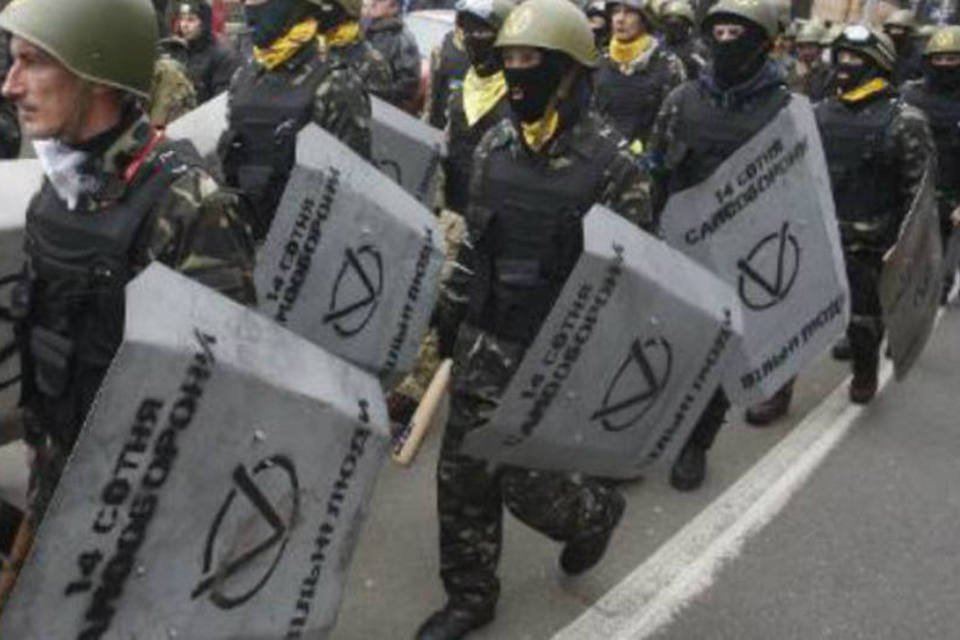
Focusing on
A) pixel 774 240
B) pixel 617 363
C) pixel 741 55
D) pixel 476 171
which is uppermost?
pixel 741 55

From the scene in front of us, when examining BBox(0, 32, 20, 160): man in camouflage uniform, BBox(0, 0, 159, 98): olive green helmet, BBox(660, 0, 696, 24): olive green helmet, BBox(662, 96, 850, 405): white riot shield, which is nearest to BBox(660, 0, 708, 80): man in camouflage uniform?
BBox(660, 0, 696, 24): olive green helmet

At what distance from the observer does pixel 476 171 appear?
397 cm

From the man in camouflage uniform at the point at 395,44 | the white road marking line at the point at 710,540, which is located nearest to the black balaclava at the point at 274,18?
the white road marking line at the point at 710,540

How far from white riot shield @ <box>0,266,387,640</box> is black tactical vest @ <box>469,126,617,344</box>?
4.19ft

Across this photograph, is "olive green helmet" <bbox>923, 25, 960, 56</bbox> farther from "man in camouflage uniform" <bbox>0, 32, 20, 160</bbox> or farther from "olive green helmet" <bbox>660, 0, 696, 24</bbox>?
"man in camouflage uniform" <bbox>0, 32, 20, 160</bbox>

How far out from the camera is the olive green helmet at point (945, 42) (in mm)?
7961

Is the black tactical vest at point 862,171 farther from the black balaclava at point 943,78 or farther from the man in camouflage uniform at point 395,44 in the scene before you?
the man in camouflage uniform at point 395,44

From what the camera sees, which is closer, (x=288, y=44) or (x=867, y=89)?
(x=288, y=44)

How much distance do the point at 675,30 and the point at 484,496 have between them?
22.5ft

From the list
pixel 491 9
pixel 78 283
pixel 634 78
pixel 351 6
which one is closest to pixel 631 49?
pixel 634 78

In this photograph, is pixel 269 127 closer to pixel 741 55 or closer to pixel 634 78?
pixel 741 55

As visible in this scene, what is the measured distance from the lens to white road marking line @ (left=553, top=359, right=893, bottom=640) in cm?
425

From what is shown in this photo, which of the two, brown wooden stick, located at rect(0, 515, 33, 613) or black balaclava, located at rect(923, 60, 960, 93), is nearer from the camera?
brown wooden stick, located at rect(0, 515, 33, 613)

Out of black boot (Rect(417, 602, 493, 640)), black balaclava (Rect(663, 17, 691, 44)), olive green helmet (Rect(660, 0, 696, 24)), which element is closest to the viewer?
black boot (Rect(417, 602, 493, 640))
